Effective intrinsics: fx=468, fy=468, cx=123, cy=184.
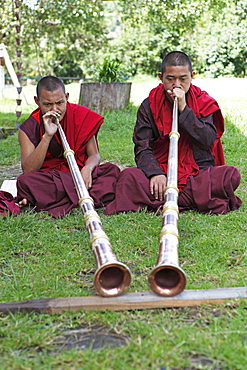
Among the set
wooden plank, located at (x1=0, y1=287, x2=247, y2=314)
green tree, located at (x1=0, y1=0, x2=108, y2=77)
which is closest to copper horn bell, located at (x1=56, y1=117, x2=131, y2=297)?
wooden plank, located at (x1=0, y1=287, x2=247, y2=314)

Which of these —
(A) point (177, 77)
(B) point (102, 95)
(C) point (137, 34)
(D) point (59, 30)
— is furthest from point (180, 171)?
(C) point (137, 34)

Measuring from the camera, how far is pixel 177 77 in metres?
3.97

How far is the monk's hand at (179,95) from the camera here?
391cm

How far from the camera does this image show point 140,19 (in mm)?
18812

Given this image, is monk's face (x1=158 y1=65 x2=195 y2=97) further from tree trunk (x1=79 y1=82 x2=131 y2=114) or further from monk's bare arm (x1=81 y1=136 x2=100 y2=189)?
tree trunk (x1=79 y1=82 x2=131 y2=114)

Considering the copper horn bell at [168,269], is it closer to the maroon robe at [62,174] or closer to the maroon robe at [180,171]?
the maroon robe at [180,171]

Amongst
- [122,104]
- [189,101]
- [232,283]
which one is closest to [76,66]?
[122,104]

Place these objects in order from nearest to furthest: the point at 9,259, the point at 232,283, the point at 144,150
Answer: the point at 232,283
the point at 9,259
the point at 144,150

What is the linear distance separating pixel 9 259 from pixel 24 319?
897mm

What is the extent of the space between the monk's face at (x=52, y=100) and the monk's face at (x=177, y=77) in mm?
907

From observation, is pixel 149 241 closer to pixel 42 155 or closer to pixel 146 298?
pixel 146 298

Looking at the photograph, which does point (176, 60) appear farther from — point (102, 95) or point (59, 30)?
point (59, 30)

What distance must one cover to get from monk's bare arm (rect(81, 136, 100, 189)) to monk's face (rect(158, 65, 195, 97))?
0.91 meters

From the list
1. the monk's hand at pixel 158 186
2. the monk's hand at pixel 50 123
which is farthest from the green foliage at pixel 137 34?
the monk's hand at pixel 158 186
